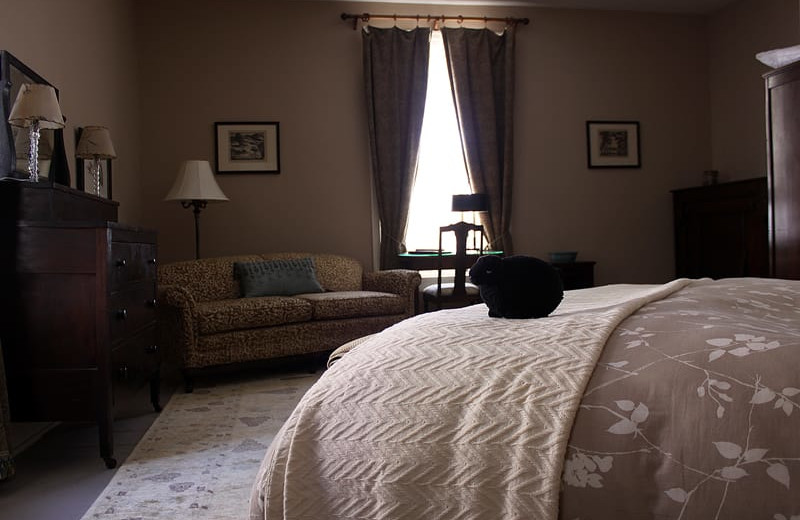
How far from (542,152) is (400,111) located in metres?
1.37

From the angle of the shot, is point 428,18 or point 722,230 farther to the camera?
point 428,18

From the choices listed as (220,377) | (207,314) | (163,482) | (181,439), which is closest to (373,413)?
(163,482)

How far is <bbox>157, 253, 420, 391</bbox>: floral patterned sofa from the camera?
11.7ft

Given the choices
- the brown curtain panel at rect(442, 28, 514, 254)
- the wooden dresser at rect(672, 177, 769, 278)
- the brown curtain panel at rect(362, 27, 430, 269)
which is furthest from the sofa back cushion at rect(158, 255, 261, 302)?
the wooden dresser at rect(672, 177, 769, 278)

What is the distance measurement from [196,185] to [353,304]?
1.49 m

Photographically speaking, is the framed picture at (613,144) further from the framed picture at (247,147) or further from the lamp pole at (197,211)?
the lamp pole at (197,211)

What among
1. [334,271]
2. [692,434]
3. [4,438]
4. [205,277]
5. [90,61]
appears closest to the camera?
[692,434]

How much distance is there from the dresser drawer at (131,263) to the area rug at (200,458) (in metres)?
0.68

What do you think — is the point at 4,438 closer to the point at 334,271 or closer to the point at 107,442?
the point at 107,442

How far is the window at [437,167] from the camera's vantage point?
5316mm

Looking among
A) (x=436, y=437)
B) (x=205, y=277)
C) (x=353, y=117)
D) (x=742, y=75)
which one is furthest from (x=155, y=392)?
(x=742, y=75)

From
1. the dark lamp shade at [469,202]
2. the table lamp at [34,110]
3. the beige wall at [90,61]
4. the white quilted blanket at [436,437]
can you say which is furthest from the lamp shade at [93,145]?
the white quilted blanket at [436,437]

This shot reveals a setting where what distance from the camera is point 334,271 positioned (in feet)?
15.6

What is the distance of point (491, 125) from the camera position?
209 inches
